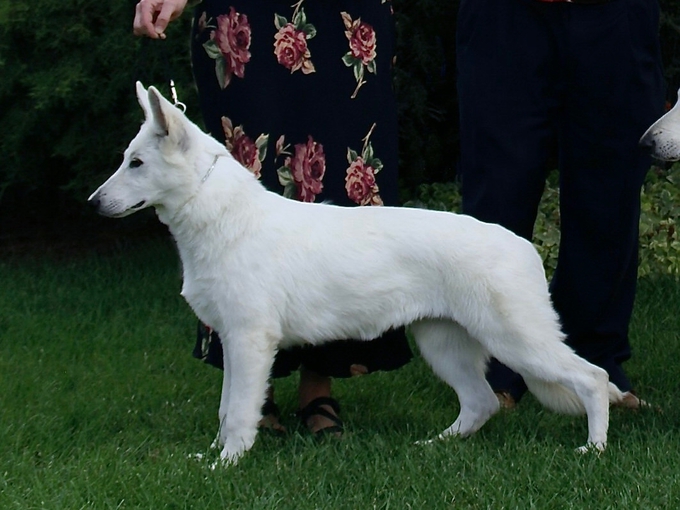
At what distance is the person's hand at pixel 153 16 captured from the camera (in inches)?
140

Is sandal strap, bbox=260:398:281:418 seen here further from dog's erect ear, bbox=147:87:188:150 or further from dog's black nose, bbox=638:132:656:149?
dog's black nose, bbox=638:132:656:149

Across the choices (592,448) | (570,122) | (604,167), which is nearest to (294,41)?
(570,122)

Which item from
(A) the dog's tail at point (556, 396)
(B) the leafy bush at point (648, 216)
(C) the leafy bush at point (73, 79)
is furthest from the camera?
(C) the leafy bush at point (73, 79)

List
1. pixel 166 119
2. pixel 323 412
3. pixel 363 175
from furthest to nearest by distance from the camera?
pixel 323 412
pixel 363 175
pixel 166 119

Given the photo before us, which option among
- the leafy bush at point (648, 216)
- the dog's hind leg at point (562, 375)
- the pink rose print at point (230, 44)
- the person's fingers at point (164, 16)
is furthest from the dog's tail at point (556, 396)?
the leafy bush at point (648, 216)

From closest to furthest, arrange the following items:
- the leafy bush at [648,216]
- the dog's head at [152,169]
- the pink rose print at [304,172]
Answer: the dog's head at [152,169]
the pink rose print at [304,172]
the leafy bush at [648,216]

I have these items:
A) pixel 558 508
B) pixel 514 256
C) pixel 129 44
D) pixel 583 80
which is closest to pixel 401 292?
pixel 514 256

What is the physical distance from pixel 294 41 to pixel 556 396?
4.99 feet

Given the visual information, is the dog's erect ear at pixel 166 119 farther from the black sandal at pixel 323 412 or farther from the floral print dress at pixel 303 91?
the black sandal at pixel 323 412

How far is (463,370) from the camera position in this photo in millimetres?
3928

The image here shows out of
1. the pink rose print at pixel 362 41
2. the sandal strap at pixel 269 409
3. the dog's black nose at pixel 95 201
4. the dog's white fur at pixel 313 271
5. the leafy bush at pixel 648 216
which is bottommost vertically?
the leafy bush at pixel 648 216

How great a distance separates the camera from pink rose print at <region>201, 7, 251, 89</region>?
3811 millimetres

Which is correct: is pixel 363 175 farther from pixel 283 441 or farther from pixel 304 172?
pixel 283 441

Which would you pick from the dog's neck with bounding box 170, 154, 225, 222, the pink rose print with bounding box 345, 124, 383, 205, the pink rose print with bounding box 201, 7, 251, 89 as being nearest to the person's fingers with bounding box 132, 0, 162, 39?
the pink rose print with bounding box 201, 7, 251, 89
